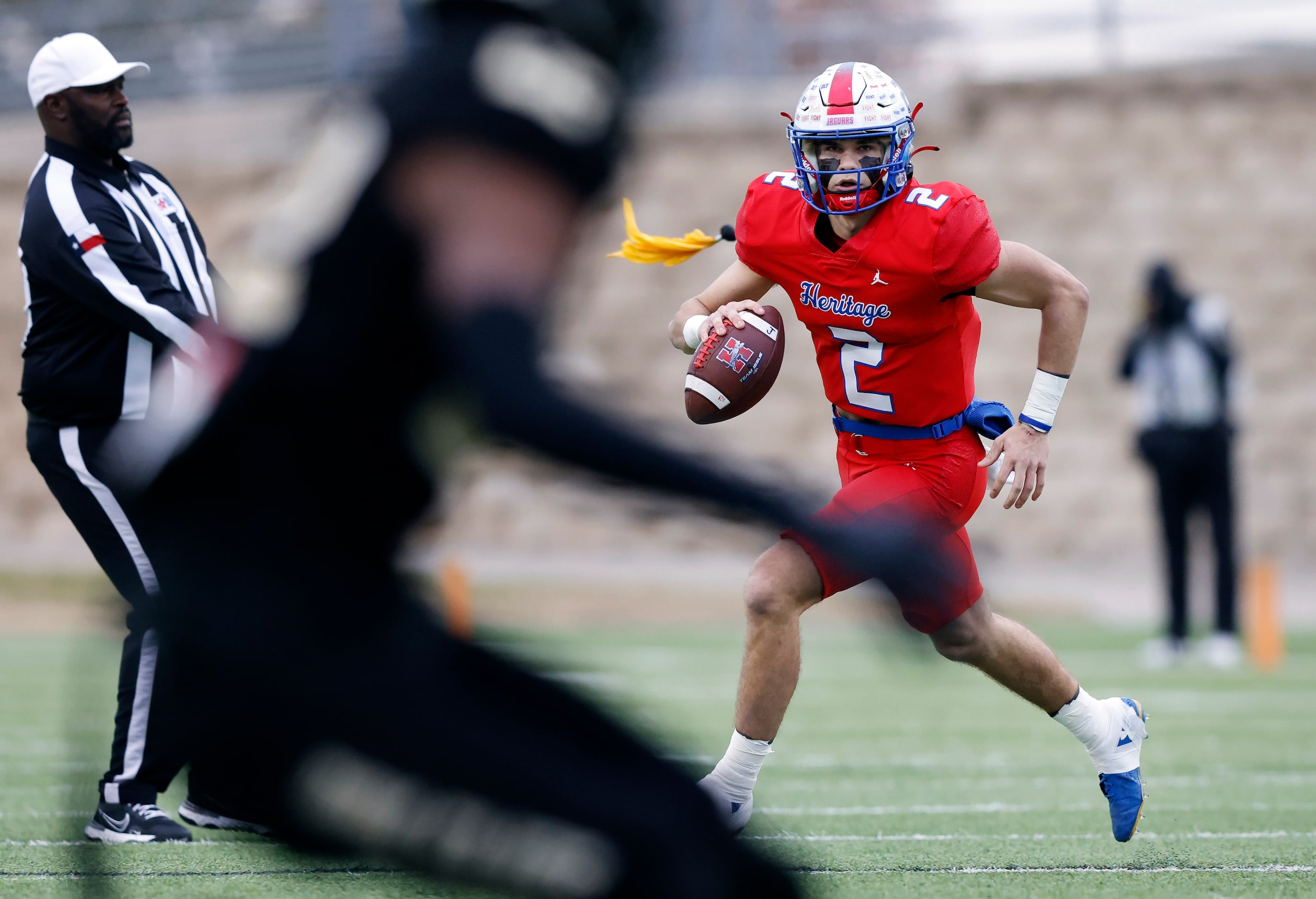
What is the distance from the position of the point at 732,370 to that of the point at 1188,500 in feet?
22.6

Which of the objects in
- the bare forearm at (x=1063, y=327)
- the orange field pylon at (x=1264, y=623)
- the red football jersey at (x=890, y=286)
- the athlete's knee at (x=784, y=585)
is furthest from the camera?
the orange field pylon at (x=1264, y=623)

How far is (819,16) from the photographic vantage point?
17984mm

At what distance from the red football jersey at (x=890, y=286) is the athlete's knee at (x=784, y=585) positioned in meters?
0.51

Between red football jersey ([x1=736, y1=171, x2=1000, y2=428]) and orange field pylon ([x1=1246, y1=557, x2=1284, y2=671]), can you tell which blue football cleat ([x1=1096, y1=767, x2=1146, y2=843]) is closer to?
red football jersey ([x1=736, y1=171, x2=1000, y2=428])

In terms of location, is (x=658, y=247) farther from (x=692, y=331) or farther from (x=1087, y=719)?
(x=1087, y=719)

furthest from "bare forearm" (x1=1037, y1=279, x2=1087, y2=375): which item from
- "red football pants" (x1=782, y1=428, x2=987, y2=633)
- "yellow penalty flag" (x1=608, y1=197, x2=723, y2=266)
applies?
"yellow penalty flag" (x1=608, y1=197, x2=723, y2=266)

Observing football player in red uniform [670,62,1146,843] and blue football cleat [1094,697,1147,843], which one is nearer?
football player in red uniform [670,62,1146,843]

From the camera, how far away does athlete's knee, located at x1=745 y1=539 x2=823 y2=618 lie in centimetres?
371

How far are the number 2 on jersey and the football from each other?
360mm

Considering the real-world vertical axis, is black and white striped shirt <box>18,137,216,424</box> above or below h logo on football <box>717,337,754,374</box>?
above

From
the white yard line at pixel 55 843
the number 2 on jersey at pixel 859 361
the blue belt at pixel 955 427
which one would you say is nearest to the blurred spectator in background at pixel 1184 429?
the blue belt at pixel 955 427

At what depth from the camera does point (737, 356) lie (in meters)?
3.65

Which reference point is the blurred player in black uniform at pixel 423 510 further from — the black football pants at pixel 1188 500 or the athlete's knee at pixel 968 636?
the black football pants at pixel 1188 500

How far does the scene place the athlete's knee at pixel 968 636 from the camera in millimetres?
3713
